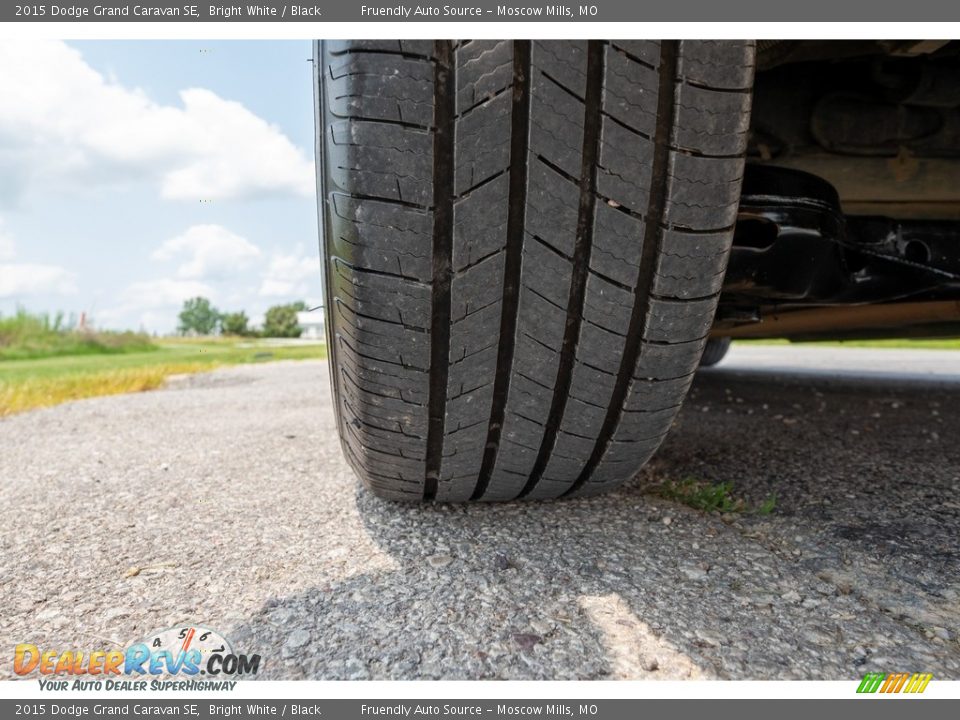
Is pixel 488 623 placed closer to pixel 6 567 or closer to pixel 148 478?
pixel 6 567

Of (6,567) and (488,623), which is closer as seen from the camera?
(488,623)

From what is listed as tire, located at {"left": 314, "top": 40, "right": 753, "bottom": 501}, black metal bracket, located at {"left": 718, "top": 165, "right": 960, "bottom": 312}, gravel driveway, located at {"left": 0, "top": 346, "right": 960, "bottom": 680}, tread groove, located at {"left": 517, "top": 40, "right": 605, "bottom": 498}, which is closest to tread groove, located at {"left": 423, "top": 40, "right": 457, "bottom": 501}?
tire, located at {"left": 314, "top": 40, "right": 753, "bottom": 501}

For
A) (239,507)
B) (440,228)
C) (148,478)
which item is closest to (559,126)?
(440,228)

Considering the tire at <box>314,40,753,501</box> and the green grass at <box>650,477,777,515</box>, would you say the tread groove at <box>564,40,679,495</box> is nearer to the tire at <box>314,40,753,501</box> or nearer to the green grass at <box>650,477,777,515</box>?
the tire at <box>314,40,753,501</box>

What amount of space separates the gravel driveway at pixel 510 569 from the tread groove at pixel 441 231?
10.1 inches

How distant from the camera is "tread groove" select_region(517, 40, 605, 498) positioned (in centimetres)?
70

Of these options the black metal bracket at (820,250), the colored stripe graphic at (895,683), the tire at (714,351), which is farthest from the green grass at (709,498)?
the tire at (714,351)

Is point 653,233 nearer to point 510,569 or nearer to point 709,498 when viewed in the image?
point 510,569

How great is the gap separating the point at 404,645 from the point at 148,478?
3.62ft

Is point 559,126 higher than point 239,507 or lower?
higher

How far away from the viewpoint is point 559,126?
0.71 m

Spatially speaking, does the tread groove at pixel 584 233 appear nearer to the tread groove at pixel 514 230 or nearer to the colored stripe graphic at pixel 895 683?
the tread groove at pixel 514 230

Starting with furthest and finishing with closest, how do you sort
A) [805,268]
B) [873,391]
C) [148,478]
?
[873,391] → [148,478] → [805,268]

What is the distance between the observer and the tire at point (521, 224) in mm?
696
